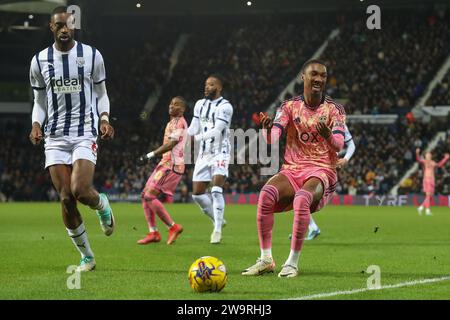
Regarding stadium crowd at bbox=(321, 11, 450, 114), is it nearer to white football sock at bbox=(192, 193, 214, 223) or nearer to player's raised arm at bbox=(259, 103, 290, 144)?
white football sock at bbox=(192, 193, 214, 223)

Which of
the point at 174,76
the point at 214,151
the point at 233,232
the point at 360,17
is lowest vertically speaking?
the point at 233,232

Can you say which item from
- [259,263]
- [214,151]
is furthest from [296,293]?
[214,151]

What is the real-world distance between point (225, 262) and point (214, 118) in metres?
4.42

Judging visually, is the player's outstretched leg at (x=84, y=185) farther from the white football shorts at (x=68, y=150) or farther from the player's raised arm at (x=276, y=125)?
the player's raised arm at (x=276, y=125)

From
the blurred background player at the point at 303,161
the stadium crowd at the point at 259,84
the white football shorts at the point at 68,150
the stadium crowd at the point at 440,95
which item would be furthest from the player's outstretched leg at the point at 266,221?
the stadium crowd at the point at 440,95

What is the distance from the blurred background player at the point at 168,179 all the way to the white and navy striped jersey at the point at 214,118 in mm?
366

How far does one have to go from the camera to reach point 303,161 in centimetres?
916

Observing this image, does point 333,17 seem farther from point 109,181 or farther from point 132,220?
point 132,220

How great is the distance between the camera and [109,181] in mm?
39250

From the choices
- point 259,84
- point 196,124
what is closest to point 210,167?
point 196,124

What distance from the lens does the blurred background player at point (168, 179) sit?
13.5 metres

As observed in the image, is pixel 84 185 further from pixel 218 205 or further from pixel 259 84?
pixel 259 84

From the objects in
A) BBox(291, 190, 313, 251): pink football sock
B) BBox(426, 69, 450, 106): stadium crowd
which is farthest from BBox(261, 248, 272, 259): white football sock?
BBox(426, 69, 450, 106): stadium crowd
